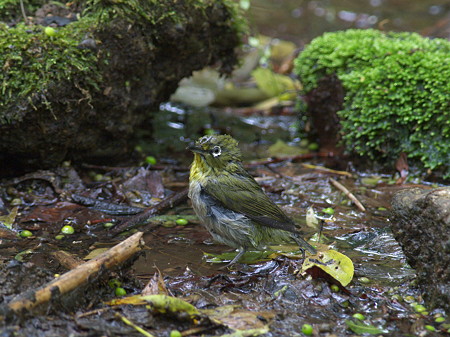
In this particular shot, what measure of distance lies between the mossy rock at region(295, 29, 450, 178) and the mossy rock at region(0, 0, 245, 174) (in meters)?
1.50

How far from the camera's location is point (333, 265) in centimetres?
436

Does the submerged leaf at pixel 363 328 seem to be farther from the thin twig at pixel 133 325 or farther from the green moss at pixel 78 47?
the green moss at pixel 78 47

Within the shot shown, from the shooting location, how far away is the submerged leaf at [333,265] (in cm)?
422

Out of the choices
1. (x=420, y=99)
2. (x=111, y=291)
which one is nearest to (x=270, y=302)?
(x=111, y=291)

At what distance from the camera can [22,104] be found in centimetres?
549

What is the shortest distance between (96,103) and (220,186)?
1.97 m

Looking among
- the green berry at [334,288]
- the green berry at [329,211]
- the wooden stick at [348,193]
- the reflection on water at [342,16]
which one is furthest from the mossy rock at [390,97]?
the reflection on water at [342,16]

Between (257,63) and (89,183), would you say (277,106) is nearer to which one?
(257,63)

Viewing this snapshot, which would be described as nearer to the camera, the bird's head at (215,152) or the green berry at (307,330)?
the green berry at (307,330)

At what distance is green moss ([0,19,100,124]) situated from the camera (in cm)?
546

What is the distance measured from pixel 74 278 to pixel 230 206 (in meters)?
1.67

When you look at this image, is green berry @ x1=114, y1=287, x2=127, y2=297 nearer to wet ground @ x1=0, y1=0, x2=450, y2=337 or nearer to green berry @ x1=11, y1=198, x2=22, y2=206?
wet ground @ x1=0, y1=0, x2=450, y2=337

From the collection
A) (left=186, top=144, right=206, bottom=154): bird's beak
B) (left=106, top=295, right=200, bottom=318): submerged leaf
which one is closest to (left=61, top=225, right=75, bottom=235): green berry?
(left=186, top=144, right=206, bottom=154): bird's beak

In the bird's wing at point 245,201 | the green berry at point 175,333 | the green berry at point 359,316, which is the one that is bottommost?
the green berry at point 175,333
